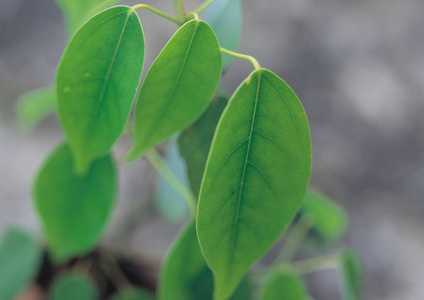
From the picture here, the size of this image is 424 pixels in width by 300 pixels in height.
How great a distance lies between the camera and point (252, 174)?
0.30 meters

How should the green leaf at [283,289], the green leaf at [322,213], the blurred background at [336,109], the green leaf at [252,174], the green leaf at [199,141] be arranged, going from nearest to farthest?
the green leaf at [252,174] < the green leaf at [199,141] < the green leaf at [283,289] < the green leaf at [322,213] < the blurred background at [336,109]

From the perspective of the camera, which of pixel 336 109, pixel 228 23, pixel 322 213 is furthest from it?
pixel 336 109

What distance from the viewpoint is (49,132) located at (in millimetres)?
1312

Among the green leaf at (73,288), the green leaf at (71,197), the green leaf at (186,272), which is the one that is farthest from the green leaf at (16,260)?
the green leaf at (186,272)

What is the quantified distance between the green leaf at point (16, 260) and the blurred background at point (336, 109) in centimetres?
35

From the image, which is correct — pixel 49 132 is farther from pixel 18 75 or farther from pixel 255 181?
pixel 255 181

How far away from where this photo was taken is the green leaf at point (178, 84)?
1.01 feet

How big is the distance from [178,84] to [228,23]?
0.38ft

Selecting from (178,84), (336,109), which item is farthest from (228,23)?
(336,109)

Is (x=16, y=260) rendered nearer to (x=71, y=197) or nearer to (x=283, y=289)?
(x=71, y=197)

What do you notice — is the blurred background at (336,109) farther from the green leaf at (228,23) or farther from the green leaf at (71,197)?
the green leaf at (228,23)

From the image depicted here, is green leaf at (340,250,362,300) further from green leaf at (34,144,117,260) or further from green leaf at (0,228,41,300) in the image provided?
green leaf at (0,228,41,300)

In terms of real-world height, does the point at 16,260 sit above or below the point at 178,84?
below

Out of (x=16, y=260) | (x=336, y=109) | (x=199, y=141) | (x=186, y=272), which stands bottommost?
(x=336, y=109)
